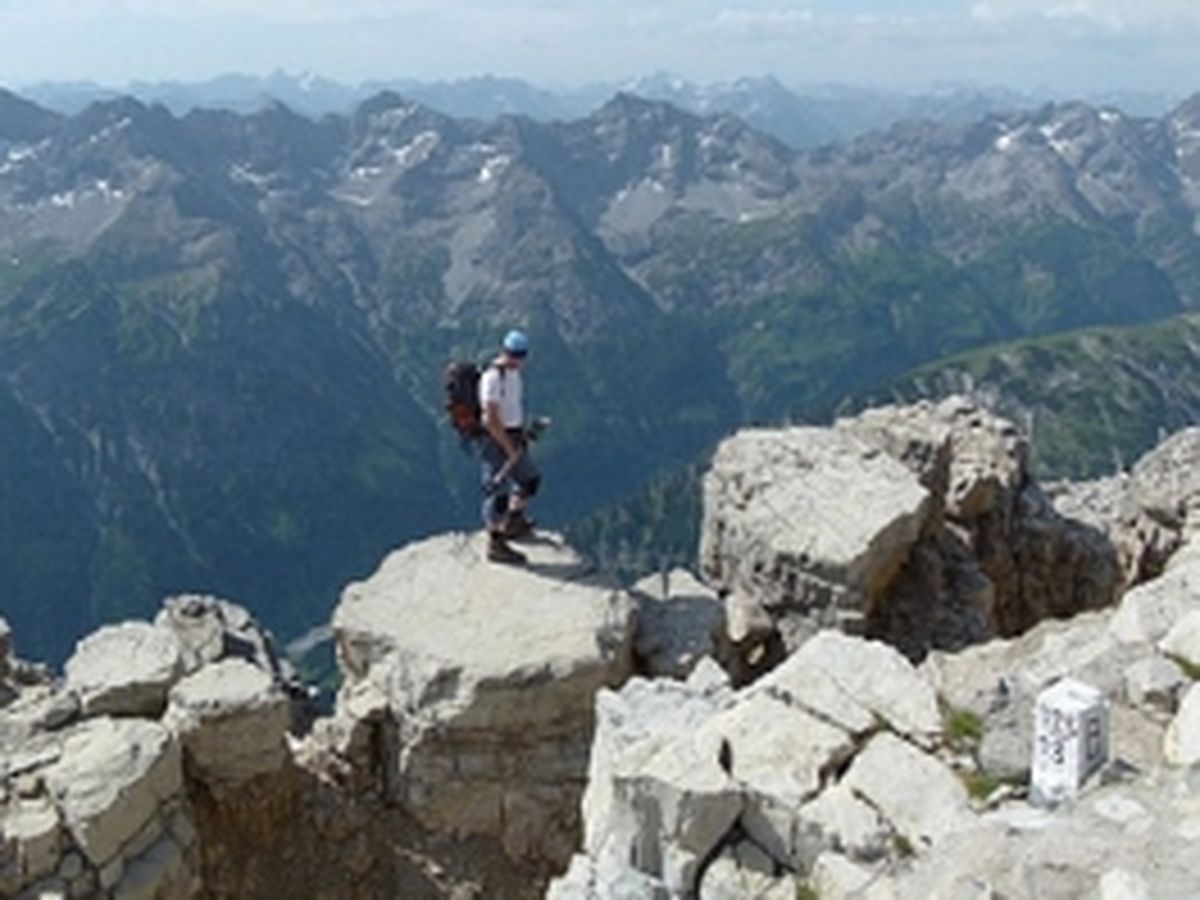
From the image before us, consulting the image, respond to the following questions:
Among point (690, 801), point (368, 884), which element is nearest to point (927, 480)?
point (368, 884)

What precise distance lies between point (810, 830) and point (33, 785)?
37.3ft

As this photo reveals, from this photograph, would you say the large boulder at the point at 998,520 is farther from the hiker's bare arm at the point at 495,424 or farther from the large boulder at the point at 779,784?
the large boulder at the point at 779,784

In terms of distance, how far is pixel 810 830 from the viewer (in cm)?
1141

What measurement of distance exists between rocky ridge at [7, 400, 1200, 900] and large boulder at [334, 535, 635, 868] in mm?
46

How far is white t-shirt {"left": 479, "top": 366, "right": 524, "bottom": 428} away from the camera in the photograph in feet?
72.1

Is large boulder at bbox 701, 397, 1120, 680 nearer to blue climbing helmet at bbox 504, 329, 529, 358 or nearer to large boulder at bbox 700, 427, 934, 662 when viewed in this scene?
large boulder at bbox 700, 427, 934, 662

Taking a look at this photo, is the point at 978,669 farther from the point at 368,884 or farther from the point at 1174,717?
the point at 368,884

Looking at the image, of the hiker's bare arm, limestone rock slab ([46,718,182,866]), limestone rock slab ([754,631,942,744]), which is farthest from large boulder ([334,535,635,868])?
limestone rock slab ([754,631,942,744])

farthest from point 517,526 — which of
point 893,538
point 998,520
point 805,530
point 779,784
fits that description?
point 779,784

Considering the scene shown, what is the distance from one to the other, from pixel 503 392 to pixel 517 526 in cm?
265

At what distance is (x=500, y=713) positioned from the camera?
19.6 metres

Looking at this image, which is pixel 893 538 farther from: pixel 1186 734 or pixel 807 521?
pixel 1186 734

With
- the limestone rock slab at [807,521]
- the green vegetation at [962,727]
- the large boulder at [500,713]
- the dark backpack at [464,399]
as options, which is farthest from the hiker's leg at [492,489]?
the green vegetation at [962,727]

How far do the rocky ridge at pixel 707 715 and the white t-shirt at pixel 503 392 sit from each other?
2.54 meters
